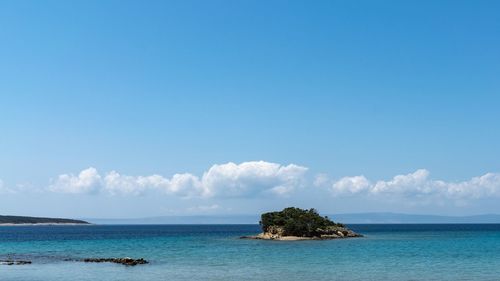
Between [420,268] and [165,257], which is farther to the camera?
[165,257]

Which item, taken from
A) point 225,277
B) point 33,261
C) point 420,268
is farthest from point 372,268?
point 33,261

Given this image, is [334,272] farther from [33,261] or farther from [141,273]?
[33,261]

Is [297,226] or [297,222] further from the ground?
[297,222]

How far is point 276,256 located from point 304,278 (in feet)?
90.7

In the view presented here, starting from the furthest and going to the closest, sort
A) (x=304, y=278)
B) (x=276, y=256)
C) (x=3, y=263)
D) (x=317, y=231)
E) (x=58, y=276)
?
(x=317, y=231) < (x=276, y=256) < (x=3, y=263) < (x=58, y=276) < (x=304, y=278)

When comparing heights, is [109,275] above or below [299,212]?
below

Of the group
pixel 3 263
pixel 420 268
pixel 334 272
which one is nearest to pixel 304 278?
pixel 334 272

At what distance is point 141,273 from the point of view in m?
64.3

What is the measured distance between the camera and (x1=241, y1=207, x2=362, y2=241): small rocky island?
450ft

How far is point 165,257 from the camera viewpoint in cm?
8600

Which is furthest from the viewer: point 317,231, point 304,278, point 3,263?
point 317,231

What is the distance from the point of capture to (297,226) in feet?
449

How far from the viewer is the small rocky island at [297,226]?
450ft

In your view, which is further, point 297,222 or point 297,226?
point 297,222
